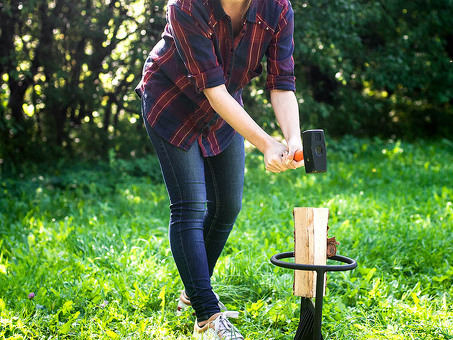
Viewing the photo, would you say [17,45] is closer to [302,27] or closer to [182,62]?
[302,27]

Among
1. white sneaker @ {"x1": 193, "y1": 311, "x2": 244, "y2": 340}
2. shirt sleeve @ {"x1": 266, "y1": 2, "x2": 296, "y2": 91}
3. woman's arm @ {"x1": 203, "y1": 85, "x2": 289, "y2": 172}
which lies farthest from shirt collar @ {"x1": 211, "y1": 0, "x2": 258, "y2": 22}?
white sneaker @ {"x1": 193, "y1": 311, "x2": 244, "y2": 340}

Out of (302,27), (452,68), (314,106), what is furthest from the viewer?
(452,68)

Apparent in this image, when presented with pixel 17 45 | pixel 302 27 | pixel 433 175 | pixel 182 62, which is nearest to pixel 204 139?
pixel 182 62

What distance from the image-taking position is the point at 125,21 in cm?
627

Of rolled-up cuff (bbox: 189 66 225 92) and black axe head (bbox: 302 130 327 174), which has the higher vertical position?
rolled-up cuff (bbox: 189 66 225 92)

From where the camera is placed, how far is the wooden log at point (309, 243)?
195cm

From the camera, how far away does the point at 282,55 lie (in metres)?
2.14

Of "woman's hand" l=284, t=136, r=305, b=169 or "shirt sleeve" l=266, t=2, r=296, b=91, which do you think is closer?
"woman's hand" l=284, t=136, r=305, b=169

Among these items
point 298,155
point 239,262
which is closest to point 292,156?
point 298,155

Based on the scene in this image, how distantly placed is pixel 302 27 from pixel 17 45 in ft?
11.5

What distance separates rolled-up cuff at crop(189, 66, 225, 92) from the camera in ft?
6.22

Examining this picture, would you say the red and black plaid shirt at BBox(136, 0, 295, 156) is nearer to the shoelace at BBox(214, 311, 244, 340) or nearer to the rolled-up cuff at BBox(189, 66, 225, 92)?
the rolled-up cuff at BBox(189, 66, 225, 92)

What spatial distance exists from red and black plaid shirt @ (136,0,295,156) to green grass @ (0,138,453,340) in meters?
0.89

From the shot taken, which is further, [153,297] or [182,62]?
[153,297]
